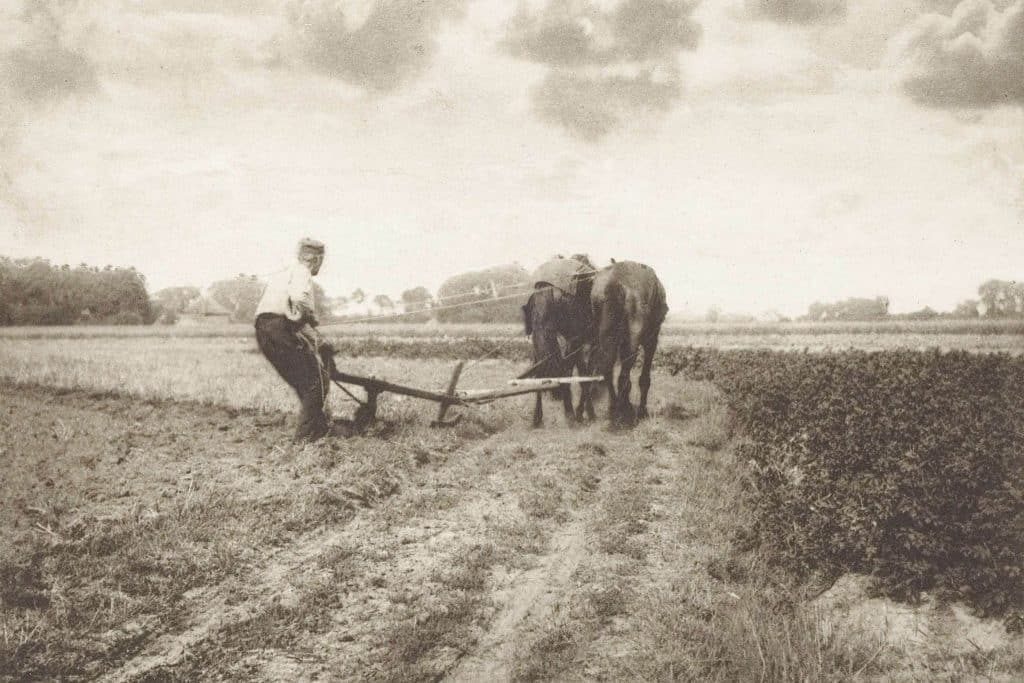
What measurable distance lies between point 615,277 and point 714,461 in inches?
117

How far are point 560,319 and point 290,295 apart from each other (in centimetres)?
396

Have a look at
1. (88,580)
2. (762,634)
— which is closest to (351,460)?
(88,580)

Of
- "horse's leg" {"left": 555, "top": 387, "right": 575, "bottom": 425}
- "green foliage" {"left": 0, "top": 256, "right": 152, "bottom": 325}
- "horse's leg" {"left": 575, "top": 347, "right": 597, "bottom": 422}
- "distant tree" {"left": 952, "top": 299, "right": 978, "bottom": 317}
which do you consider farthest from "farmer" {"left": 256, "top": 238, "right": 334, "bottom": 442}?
"distant tree" {"left": 952, "top": 299, "right": 978, "bottom": 317}

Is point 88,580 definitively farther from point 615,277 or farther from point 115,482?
point 615,277

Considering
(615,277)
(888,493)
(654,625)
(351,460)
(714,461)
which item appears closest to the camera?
(654,625)

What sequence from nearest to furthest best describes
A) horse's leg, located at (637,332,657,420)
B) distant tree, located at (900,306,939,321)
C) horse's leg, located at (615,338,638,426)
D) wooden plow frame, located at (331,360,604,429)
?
wooden plow frame, located at (331,360,604,429), horse's leg, located at (615,338,638,426), horse's leg, located at (637,332,657,420), distant tree, located at (900,306,939,321)

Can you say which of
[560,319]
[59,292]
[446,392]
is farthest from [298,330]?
[59,292]

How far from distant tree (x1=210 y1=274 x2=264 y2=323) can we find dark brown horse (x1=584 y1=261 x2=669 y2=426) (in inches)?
1740

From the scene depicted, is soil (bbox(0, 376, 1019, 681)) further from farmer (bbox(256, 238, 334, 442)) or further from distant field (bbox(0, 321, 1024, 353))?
distant field (bbox(0, 321, 1024, 353))

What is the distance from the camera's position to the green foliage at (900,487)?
13.9 feet

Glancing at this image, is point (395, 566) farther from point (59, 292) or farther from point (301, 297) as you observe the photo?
point (59, 292)

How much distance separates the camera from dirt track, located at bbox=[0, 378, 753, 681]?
384cm

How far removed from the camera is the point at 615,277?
32.1 feet

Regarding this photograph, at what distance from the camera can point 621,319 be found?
9.84 metres
